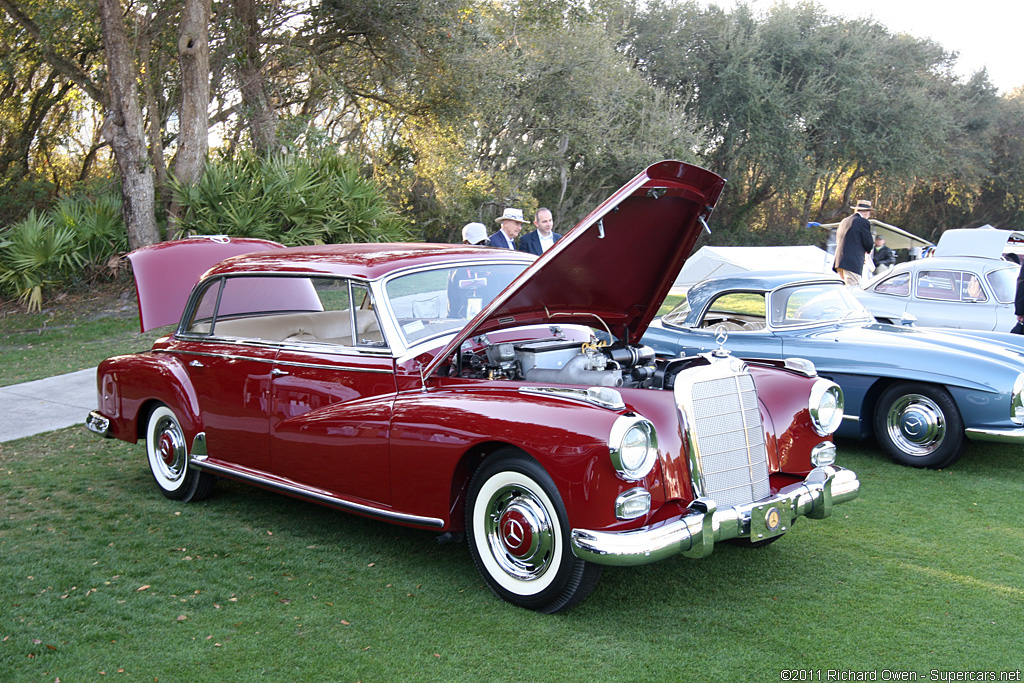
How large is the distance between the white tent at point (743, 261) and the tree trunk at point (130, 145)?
35.1 ft

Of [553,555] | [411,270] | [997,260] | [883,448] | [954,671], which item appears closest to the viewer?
[954,671]

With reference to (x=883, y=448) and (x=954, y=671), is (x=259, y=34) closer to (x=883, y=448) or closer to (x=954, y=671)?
(x=883, y=448)

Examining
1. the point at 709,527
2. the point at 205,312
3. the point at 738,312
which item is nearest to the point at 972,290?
the point at 738,312

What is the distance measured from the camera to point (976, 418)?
229 inches

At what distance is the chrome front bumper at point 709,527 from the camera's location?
3.22m

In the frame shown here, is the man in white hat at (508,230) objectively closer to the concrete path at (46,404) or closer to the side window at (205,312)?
the side window at (205,312)

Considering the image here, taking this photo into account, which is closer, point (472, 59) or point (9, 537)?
point (9, 537)

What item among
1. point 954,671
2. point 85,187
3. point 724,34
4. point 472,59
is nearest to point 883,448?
point 954,671

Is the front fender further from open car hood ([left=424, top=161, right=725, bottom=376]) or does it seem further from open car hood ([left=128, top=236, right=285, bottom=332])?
open car hood ([left=128, top=236, right=285, bottom=332])

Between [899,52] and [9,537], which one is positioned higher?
[899,52]

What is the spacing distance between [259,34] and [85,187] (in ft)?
16.7

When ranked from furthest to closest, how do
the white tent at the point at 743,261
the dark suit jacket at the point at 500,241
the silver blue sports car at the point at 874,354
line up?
the white tent at the point at 743,261 < the dark suit jacket at the point at 500,241 < the silver blue sports car at the point at 874,354

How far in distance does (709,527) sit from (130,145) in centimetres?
1357

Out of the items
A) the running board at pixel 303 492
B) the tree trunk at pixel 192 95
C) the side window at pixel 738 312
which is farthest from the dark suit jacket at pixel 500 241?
the tree trunk at pixel 192 95
